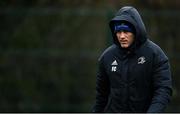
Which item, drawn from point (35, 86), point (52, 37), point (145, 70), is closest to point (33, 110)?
point (35, 86)

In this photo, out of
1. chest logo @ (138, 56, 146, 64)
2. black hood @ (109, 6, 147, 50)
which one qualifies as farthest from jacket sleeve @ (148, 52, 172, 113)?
black hood @ (109, 6, 147, 50)

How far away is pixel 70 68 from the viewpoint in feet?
41.9

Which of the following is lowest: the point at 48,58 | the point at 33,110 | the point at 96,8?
the point at 33,110

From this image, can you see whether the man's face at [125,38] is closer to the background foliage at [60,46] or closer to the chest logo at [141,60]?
the chest logo at [141,60]

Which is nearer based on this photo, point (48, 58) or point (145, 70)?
point (145, 70)

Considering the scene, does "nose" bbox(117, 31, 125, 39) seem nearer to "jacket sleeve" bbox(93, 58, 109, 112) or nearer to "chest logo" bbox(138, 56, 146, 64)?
"chest logo" bbox(138, 56, 146, 64)

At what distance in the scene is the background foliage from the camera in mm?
12648

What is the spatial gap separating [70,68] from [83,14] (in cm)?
91

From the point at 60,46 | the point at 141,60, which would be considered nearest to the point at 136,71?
the point at 141,60

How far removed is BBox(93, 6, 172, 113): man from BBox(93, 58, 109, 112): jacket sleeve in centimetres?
14

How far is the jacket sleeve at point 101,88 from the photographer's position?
7.00 meters

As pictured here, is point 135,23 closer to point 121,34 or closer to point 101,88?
point 121,34

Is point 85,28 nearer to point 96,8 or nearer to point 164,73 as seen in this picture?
point 96,8

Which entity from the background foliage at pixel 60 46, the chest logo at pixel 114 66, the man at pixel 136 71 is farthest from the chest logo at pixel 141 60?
the background foliage at pixel 60 46
